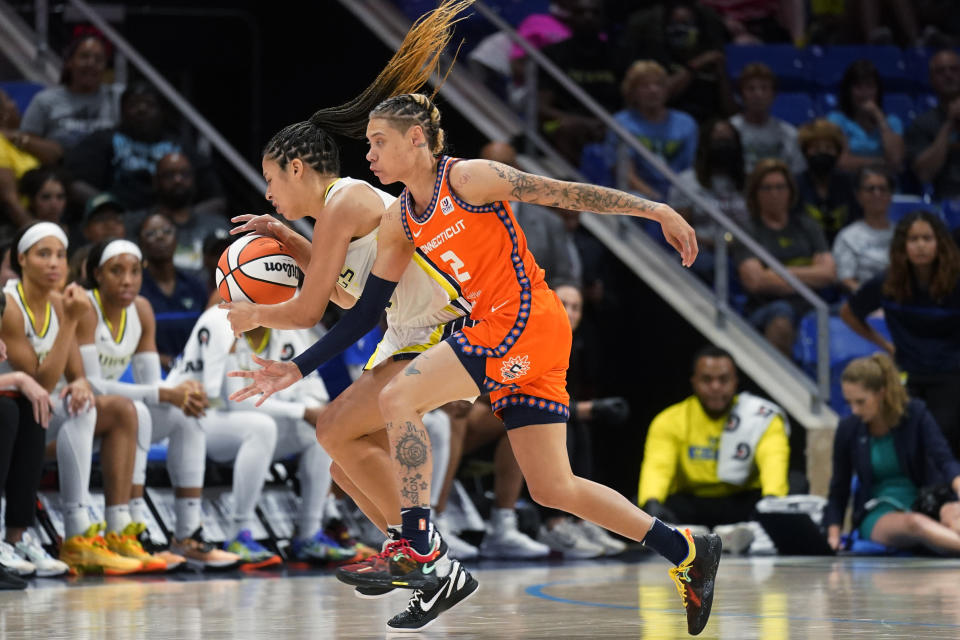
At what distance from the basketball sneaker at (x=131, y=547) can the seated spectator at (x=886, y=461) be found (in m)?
3.71

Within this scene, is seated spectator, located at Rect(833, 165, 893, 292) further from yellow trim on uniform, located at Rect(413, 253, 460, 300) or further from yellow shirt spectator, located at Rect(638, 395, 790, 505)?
yellow trim on uniform, located at Rect(413, 253, 460, 300)

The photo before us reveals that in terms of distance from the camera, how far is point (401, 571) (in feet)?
15.8

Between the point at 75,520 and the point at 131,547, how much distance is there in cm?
30

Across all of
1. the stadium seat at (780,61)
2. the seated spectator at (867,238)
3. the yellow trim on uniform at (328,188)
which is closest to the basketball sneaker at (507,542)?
the seated spectator at (867,238)

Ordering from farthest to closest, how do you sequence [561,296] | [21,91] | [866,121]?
[866,121] → [21,91] → [561,296]

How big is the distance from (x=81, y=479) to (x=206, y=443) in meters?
0.89

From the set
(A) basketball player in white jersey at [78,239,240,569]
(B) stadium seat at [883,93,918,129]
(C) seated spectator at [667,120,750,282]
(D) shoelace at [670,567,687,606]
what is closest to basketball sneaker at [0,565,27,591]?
(A) basketball player in white jersey at [78,239,240,569]

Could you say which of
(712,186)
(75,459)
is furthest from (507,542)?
(712,186)

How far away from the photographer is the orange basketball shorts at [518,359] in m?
4.86

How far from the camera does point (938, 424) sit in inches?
349

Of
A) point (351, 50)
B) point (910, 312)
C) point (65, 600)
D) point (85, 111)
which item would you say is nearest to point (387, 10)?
point (351, 50)

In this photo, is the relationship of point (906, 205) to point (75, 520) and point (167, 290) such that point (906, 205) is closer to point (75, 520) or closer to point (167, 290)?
point (167, 290)

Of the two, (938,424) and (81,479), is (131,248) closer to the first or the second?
(81,479)

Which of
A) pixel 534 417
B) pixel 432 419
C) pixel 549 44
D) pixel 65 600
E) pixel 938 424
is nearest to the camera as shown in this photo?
pixel 534 417
